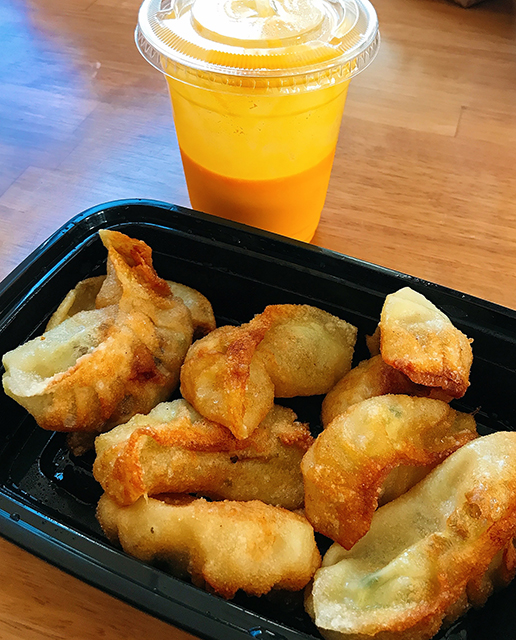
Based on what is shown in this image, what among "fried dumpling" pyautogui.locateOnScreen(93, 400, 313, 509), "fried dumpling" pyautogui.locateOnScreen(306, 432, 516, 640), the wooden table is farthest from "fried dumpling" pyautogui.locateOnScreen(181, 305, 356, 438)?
the wooden table

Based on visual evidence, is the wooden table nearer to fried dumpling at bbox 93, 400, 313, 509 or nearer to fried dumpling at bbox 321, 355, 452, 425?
fried dumpling at bbox 321, 355, 452, 425

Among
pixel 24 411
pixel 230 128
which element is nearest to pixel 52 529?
pixel 24 411

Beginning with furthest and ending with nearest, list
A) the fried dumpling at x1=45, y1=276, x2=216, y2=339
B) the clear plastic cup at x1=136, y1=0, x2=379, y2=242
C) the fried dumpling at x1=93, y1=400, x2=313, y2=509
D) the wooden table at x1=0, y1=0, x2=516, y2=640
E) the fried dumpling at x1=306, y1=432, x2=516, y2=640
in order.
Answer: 1. the wooden table at x1=0, y1=0, x2=516, y2=640
2. the fried dumpling at x1=45, y1=276, x2=216, y2=339
3. the clear plastic cup at x1=136, y1=0, x2=379, y2=242
4. the fried dumpling at x1=93, y1=400, x2=313, y2=509
5. the fried dumpling at x1=306, y1=432, x2=516, y2=640

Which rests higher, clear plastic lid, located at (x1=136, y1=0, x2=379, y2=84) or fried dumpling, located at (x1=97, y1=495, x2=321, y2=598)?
clear plastic lid, located at (x1=136, y1=0, x2=379, y2=84)

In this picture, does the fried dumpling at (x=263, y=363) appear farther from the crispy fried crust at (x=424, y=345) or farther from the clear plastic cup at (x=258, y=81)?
the clear plastic cup at (x=258, y=81)

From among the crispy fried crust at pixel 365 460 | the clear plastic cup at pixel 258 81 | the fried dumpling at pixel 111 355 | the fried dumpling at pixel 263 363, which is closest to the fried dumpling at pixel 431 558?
the crispy fried crust at pixel 365 460

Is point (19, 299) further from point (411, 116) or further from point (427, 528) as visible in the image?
point (411, 116)

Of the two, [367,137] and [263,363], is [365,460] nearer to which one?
[263,363]
